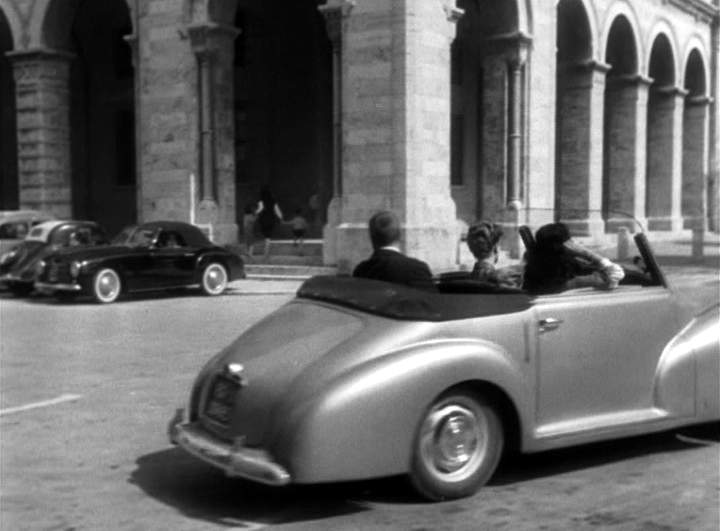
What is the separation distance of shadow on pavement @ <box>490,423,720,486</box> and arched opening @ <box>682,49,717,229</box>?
104ft

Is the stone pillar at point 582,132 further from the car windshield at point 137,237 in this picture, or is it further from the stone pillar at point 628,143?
the car windshield at point 137,237

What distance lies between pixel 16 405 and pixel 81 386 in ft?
2.70

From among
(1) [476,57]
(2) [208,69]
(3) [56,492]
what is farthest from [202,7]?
(3) [56,492]

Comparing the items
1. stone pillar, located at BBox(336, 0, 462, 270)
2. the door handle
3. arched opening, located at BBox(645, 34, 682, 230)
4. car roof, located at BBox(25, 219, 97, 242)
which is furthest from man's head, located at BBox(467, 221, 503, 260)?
arched opening, located at BBox(645, 34, 682, 230)

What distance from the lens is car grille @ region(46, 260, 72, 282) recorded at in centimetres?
1545

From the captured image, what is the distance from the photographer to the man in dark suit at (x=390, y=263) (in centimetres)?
519

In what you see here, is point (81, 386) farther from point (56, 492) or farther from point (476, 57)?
point (476, 57)

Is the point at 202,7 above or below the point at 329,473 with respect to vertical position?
above

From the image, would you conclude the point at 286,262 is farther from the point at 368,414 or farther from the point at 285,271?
the point at 368,414

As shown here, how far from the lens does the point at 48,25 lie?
78.3 feet

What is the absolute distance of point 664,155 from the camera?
110 ft

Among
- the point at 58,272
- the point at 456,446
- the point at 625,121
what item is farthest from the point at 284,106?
the point at 456,446

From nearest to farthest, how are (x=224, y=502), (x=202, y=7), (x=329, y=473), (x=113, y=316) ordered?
(x=329, y=473), (x=224, y=502), (x=113, y=316), (x=202, y=7)

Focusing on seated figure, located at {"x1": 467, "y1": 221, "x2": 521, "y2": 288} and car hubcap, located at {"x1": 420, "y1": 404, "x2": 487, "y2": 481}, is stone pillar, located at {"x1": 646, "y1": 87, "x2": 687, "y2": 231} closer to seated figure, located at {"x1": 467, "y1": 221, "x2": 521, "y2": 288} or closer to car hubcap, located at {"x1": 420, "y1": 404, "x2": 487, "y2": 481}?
seated figure, located at {"x1": 467, "y1": 221, "x2": 521, "y2": 288}
